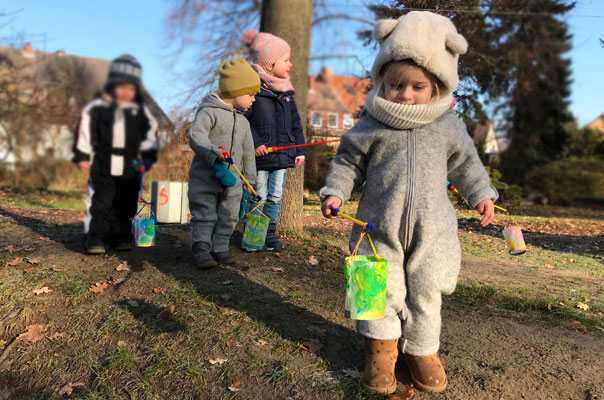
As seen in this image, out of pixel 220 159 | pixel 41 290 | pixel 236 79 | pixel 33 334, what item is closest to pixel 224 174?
pixel 220 159

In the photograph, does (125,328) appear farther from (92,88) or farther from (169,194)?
(169,194)

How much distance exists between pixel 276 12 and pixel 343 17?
5683 millimetres

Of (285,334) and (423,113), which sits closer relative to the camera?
(423,113)

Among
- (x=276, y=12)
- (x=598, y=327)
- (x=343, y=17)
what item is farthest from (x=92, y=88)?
(x=343, y=17)

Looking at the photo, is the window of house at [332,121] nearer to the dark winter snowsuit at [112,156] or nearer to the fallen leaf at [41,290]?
the dark winter snowsuit at [112,156]

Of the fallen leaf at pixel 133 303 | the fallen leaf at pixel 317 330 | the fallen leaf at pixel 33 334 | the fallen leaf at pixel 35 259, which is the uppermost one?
the fallen leaf at pixel 35 259

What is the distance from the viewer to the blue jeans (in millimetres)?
4512

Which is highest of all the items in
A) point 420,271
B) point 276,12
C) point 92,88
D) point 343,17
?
point 343,17

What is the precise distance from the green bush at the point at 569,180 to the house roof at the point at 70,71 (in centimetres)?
2050

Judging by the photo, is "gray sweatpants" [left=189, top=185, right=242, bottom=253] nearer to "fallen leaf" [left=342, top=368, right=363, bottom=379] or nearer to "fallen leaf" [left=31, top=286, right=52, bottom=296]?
"fallen leaf" [left=31, top=286, right=52, bottom=296]

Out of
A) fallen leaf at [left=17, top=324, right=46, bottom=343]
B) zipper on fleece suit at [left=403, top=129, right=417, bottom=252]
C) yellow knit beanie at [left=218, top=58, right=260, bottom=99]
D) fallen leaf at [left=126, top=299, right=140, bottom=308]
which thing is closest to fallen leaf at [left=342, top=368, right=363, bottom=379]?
zipper on fleece suit at [left=403, top=129, right=417, bottom=252]

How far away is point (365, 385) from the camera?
2.25 m

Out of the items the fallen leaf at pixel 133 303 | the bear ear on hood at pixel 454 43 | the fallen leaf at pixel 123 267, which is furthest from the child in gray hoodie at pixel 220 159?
the bear ear on hood at pixel 454 43

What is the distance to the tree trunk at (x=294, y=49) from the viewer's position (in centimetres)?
542
